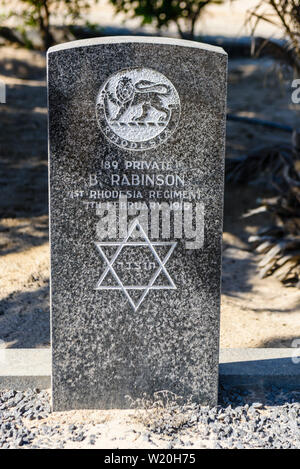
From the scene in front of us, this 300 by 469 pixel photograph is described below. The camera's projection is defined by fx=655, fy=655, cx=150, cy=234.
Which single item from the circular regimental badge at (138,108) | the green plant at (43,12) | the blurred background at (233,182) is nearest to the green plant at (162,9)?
the blurred background at (233,182)

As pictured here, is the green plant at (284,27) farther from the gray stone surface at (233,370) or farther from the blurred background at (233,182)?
the gray stone surface at (233,370)

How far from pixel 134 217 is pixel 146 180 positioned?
207mm

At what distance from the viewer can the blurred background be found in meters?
5.06

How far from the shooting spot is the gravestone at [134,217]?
3268mm

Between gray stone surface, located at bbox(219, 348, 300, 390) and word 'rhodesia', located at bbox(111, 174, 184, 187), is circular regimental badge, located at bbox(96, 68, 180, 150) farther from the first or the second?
gray stone surface, located at bbox(219, 348, 300, 390)

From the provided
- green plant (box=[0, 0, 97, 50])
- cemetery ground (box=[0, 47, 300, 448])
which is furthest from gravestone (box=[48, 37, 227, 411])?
green plant (box=[0, 0, 97, 50])

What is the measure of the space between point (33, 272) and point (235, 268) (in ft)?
6.28

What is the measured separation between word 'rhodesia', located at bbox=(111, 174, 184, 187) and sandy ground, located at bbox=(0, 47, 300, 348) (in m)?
1.63

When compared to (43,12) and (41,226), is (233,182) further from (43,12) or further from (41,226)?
(43,12)

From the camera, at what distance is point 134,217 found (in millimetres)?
3439

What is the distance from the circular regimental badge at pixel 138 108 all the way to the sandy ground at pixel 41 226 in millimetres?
1829

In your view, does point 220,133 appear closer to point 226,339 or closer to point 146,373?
point 146,373

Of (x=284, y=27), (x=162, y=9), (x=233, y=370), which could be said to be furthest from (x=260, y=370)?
(x=162, y=9)
